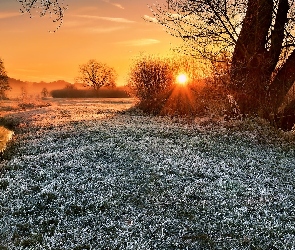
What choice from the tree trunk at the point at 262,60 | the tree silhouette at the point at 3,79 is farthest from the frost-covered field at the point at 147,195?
the tree silhouette at the point at 3,79

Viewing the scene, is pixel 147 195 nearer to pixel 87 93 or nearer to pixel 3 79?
pixel 3 79

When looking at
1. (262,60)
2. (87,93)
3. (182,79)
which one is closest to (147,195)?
(262,60)

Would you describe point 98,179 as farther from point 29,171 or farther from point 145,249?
point 145,249

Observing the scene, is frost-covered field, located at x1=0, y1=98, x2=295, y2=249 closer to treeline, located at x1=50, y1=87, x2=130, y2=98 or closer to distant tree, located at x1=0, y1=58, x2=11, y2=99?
distant tree, located at x1=0, y1=58, x2=11, y2=99

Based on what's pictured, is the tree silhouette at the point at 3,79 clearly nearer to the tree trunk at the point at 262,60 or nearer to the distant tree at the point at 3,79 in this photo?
the distant tree at the point at 3,79

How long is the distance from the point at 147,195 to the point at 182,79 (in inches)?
835

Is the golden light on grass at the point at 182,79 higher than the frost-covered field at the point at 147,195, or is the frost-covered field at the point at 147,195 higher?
the golden light on grass at the point at 182,79

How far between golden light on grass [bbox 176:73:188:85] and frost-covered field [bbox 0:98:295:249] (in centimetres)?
1265

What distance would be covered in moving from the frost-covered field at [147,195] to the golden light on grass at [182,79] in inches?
498

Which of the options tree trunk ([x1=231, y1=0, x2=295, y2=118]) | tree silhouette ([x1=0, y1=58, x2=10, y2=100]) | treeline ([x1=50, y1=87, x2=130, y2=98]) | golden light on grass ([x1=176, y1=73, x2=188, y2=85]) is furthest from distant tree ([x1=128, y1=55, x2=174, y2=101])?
treeline ([x1=50, y1=87, x2=130, y2=98])

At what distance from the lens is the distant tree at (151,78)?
33.9m

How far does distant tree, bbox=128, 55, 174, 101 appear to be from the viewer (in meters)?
33.9

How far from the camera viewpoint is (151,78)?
116 ft

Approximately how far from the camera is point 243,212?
32.3 ft
